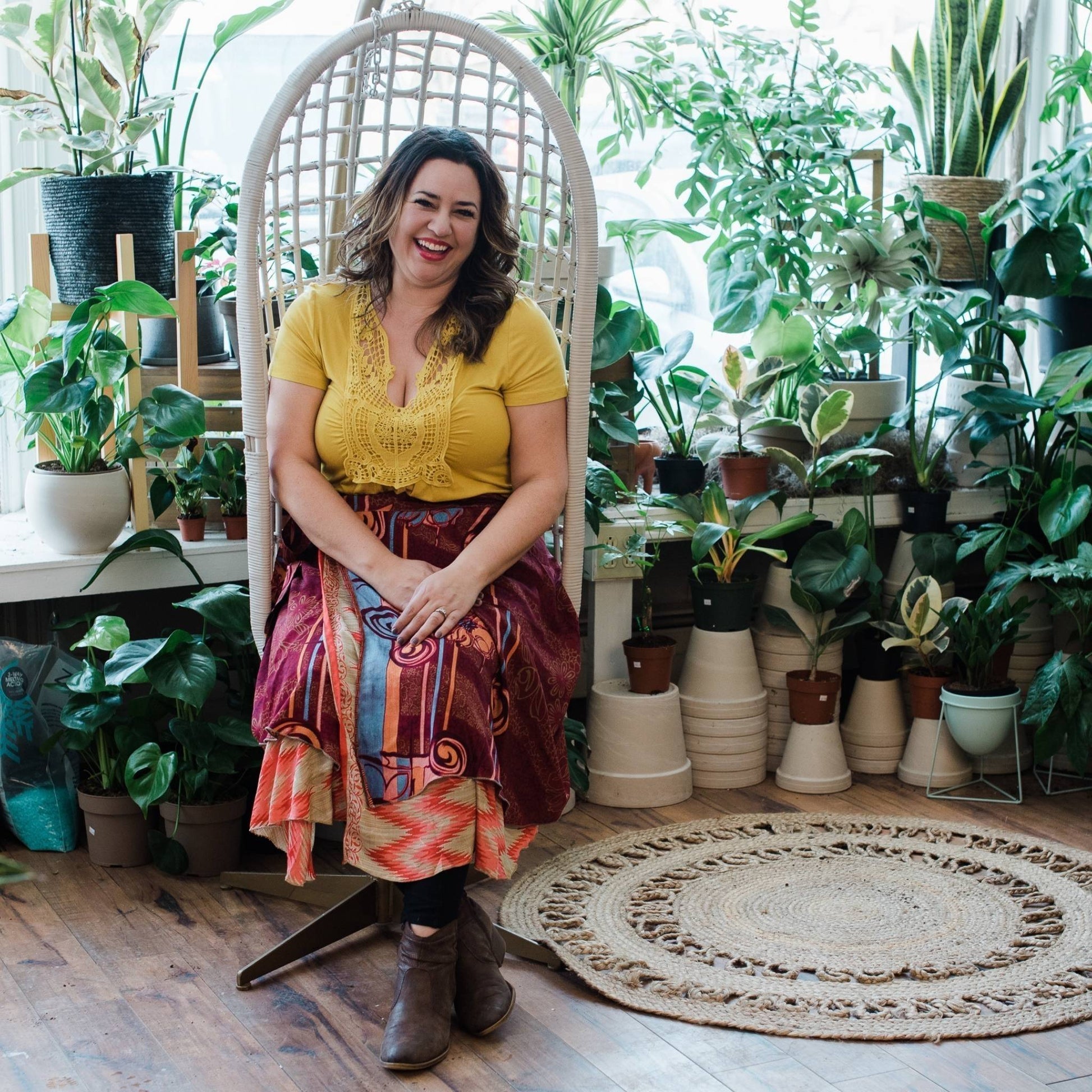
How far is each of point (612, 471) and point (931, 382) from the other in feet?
2.61

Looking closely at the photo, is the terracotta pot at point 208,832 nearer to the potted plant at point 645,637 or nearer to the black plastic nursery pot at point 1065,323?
the potted plant at point 645,637

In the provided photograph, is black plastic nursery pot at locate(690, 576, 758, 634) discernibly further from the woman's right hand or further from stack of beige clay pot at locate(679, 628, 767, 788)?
the woman's right hand

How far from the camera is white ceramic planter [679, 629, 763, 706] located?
2.79 metres

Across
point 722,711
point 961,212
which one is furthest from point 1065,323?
point 722,711

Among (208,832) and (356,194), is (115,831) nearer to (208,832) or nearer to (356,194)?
(208,832)

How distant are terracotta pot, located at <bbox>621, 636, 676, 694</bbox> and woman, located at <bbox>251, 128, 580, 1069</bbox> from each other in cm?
64

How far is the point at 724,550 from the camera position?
2.79 metres

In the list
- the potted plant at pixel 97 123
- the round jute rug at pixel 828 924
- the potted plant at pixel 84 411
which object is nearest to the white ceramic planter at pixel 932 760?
the round jute rug at pixel 828 924

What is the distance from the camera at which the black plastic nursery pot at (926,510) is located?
294cm

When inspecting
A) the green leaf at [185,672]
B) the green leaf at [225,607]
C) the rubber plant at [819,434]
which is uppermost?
the rubber plant at [819,434]

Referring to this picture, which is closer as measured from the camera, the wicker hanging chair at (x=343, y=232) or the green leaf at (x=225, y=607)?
the wicker hanging chair at (x=343, y=232)

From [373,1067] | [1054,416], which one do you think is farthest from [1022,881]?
[373,1067]

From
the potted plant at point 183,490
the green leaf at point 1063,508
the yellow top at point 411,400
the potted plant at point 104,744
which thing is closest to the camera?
the yellow top at point 411,400

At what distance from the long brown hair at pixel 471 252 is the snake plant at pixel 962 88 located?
1.60 metres
